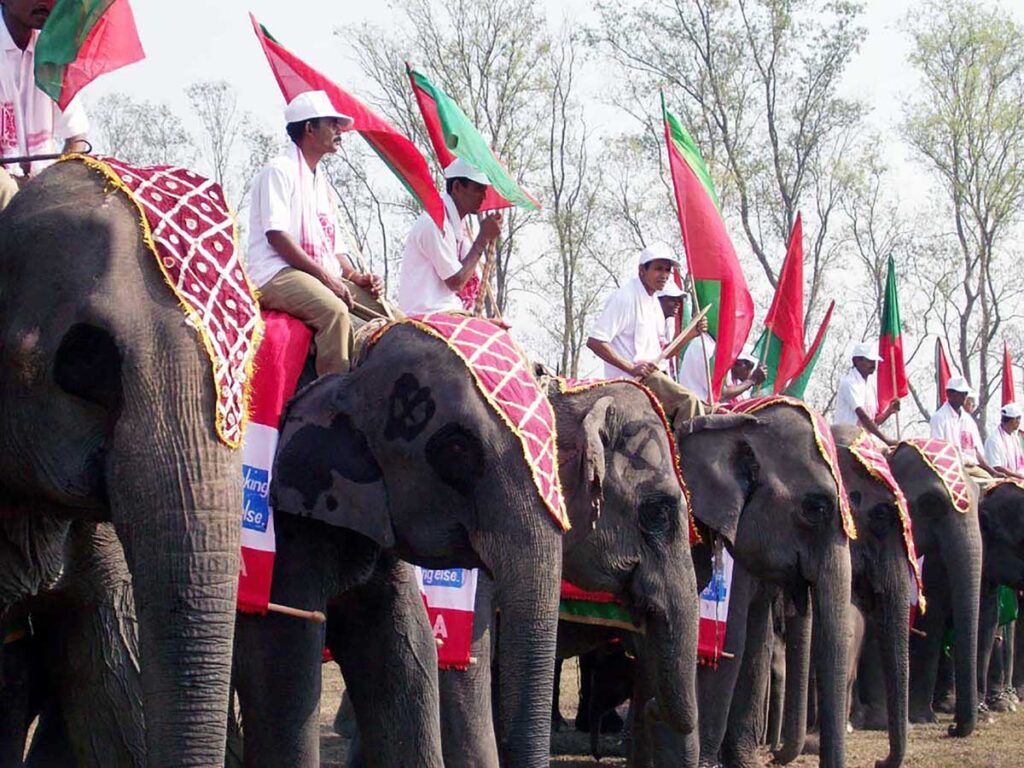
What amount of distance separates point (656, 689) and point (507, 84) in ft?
63.5

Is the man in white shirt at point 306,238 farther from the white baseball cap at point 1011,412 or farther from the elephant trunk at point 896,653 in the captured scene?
the white baseball cap at point 1011,412

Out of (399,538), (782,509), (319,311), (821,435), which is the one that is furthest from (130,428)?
→ (821,435)

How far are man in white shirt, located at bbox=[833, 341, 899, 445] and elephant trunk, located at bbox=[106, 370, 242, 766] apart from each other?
12.3 m

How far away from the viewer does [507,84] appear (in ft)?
87.5

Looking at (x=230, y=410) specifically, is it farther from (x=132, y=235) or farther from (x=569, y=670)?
(x=569, y=670)

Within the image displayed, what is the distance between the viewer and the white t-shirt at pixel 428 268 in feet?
28.2

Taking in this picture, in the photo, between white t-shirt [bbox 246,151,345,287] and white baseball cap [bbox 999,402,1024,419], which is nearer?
white t-shirt [bbox 246,151,345,287]

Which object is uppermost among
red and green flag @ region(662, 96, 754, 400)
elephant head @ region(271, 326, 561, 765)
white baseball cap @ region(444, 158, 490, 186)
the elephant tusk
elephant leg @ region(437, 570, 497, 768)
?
red and green flag @ region(662, 96, 754, 400)

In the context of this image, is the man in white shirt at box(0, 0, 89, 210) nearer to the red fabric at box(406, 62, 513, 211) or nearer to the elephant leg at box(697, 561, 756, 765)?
the red fabric at box(406, 62, 513, 211)

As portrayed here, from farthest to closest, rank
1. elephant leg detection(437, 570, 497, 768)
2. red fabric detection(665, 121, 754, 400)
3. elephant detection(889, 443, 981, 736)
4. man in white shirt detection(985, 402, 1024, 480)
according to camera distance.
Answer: man in white shirt detection(985, 402, 1024, 480), elephant detection(889, 443, 981, 736), red fabric detection(665, 121, 754, 400), elephant leg detection(437, 570, 497, 768)

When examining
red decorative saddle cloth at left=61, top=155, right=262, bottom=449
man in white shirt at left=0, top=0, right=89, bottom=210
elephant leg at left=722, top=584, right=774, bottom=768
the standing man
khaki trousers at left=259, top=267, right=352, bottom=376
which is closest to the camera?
red decorative saddle cloth at left=61, top=155, right=262, bottom=449

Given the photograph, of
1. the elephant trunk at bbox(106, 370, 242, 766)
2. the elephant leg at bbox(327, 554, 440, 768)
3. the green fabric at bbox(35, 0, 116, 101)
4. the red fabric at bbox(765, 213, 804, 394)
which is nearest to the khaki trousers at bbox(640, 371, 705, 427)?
the red fabric at bbox(765, 213, 804, 394)

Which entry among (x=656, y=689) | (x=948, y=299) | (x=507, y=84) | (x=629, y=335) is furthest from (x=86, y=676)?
(x=948, y=299)

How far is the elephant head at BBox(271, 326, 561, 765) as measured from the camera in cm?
624
